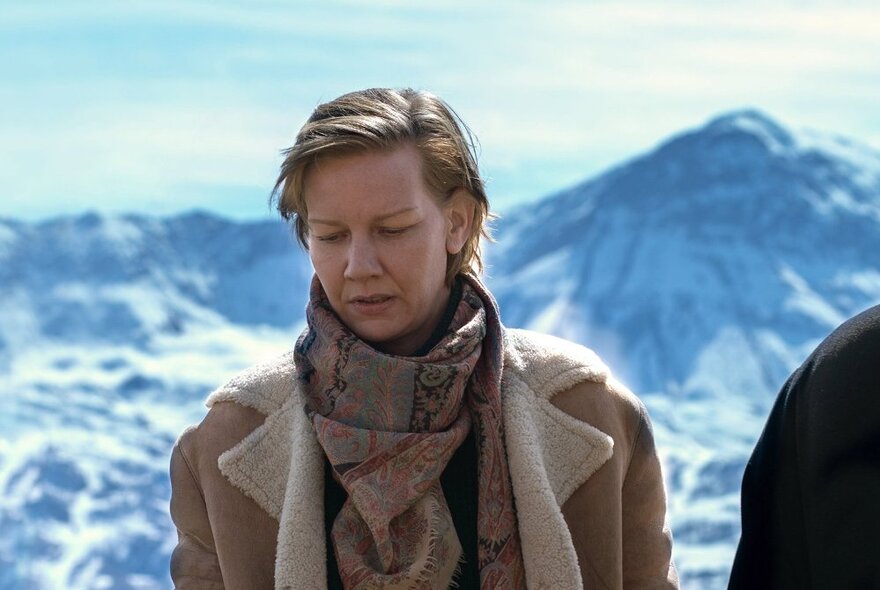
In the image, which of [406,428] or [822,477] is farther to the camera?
[406,428]

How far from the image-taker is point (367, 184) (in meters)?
2.58

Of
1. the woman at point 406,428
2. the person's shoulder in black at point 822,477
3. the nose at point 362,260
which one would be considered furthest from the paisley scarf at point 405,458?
the person's shoulder in black at point 822,477

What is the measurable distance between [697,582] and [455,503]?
100m

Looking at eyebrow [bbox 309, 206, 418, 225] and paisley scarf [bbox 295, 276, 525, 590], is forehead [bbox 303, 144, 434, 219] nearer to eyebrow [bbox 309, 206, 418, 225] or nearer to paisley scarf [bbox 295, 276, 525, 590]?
eyebrow [bbox 309, 206, 418, 225]

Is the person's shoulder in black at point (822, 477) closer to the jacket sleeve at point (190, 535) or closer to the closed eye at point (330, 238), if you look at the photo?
the closed eye at point (330, 238)

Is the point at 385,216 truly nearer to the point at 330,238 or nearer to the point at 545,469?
the point at 330,238

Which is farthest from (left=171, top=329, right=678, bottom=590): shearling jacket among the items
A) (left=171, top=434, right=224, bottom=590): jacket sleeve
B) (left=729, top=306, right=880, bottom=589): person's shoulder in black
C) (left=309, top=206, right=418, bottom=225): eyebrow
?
(left=729, top=306, right=880, bottom=589): person's shoulder in black

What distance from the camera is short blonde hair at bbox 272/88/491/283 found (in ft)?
8.56

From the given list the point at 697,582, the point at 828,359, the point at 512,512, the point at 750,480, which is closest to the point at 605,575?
the point at 512,512

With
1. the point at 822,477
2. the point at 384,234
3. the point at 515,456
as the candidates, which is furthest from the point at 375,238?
the point at 822,477

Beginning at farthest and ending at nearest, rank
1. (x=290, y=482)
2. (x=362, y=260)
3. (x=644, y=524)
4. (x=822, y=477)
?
(x=644, y=524)
(x=290, y=482)
(x=362, y=260)
(x=822, y=477)

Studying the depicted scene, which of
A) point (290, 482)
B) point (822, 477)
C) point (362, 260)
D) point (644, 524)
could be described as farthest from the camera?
point (644, 524)

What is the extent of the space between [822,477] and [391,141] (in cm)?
107

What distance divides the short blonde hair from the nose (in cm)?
18
